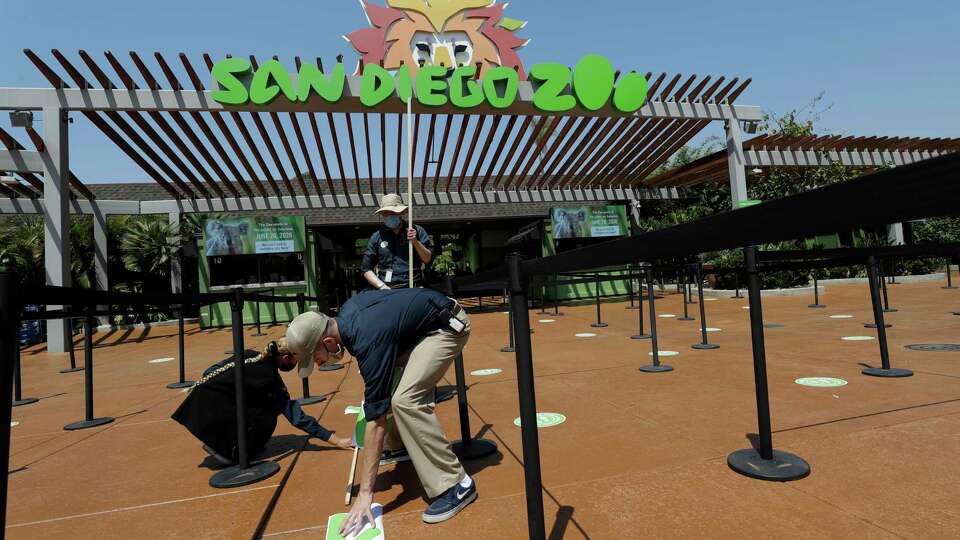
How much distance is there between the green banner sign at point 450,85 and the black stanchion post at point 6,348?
341 inches

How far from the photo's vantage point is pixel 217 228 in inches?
545

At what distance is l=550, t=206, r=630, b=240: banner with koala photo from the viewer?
52.5 feet

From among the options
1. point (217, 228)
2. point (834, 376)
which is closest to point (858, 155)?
point (834, 376)

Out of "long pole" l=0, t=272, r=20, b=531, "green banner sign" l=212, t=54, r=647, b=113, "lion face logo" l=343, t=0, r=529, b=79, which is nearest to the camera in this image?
"long pole" l=0, t=272, r=20, b=531

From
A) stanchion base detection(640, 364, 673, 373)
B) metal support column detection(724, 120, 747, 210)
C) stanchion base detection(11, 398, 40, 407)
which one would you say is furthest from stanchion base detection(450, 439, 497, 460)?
metal support column detection(724, 120, 747, 210)

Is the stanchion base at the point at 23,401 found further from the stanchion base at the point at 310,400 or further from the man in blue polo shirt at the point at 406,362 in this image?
the man in blue polo shirt at the point at 406,362

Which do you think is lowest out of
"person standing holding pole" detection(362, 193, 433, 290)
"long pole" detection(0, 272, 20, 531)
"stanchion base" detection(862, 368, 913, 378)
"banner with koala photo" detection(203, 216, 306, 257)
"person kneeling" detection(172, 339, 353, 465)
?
"stanchion base" detection(862, 368, 913, 378)

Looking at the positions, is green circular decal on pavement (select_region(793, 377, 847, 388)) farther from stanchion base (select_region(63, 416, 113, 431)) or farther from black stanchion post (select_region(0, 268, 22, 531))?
stanchion base (select_region(63, 416, 113, 431))

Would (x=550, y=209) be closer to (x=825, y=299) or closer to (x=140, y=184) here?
(x=825, y=299)

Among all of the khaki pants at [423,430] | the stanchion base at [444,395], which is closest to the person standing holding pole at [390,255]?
the stanchion base at [444,395]

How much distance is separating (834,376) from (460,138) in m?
9.54

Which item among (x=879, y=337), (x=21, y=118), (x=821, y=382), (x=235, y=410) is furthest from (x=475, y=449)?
(x=21, y=118)

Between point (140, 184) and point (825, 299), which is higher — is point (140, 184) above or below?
above

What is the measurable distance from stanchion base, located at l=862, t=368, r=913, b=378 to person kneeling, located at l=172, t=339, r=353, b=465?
4.28 metres
